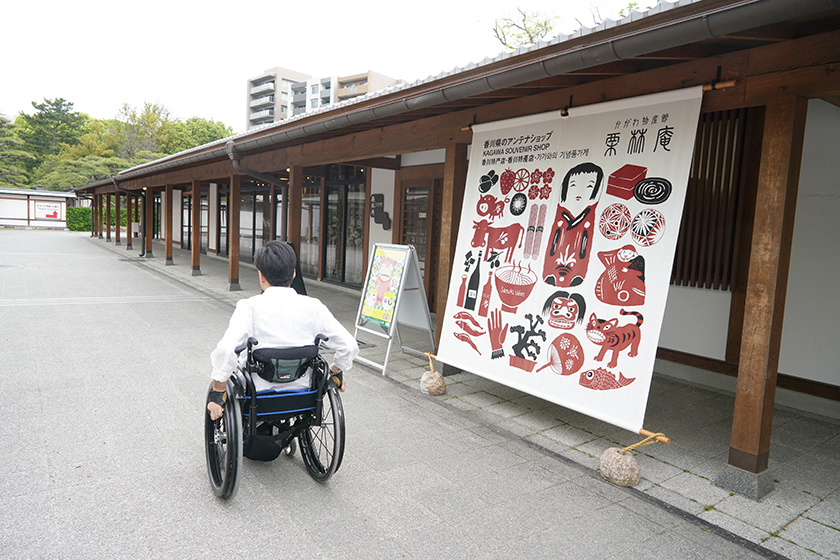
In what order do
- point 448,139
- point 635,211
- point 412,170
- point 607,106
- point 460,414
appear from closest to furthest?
1. point 635,211
2. point 607,106
3. point 460,414
4. point 448,139
5. point 412,170

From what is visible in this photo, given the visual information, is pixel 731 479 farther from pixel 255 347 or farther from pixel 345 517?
pixel 255 347

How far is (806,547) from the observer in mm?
2652

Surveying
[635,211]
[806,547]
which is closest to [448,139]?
[635,211]

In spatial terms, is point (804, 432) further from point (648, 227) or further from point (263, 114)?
point (263, 114)

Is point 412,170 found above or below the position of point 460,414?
above

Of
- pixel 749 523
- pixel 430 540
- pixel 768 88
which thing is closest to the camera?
pixel 430 540

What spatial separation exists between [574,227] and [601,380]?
3.78ft

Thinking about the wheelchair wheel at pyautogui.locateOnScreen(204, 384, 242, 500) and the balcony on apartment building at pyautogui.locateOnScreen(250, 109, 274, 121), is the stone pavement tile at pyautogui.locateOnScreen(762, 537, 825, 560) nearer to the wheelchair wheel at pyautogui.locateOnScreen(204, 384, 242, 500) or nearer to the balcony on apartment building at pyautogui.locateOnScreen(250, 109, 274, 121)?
the wheelchair wheel at pyautogui.locateOnScreen(204, 384, 242, 500)

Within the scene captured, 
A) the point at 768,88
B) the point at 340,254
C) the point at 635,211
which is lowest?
the point at 340,254

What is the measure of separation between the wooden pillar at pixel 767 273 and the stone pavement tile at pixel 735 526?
0.41 meters

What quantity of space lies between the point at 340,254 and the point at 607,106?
826cm

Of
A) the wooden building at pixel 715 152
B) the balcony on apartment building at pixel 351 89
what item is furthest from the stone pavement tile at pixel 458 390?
the balcony on apartment building at pixel 351 89

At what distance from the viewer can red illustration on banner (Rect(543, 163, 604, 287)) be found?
3.85m

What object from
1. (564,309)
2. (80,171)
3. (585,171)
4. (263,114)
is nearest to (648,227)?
(585,171)
